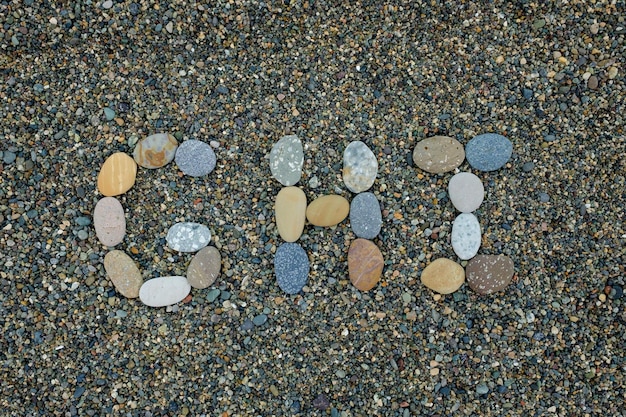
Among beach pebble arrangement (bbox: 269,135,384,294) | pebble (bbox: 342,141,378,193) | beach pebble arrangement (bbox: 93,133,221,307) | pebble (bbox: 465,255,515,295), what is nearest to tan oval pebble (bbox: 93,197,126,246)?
beach pebble arrangement (bbox: 93,133,221,307)

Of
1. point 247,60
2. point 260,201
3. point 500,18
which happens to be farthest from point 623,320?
Result: point 247,60

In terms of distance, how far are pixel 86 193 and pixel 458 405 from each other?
3.90 feet

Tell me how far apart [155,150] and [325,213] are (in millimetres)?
502

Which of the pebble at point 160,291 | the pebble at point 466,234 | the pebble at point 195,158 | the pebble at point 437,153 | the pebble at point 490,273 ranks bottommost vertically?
the pebble at point 160,291

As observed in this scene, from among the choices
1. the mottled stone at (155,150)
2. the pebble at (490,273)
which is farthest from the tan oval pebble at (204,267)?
the pebble at (490,273)

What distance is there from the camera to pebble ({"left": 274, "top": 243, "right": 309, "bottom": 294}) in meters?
1.35

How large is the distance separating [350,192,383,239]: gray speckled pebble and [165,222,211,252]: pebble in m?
0.41

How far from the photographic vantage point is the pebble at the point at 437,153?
1.36 meters

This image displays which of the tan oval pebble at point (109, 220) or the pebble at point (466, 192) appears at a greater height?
the pebble at point (466, 192)

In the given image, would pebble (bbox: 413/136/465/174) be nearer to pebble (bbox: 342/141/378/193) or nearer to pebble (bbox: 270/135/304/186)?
pebble (bbox: 342/141/378/193)

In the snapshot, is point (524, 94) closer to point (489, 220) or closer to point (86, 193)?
point (489, 220)

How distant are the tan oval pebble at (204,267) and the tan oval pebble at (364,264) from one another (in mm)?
372

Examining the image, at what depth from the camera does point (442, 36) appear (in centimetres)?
138

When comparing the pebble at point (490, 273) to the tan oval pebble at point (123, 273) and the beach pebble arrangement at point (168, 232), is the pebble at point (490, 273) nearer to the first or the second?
the beach pebble arrangement at point (168, 232)
